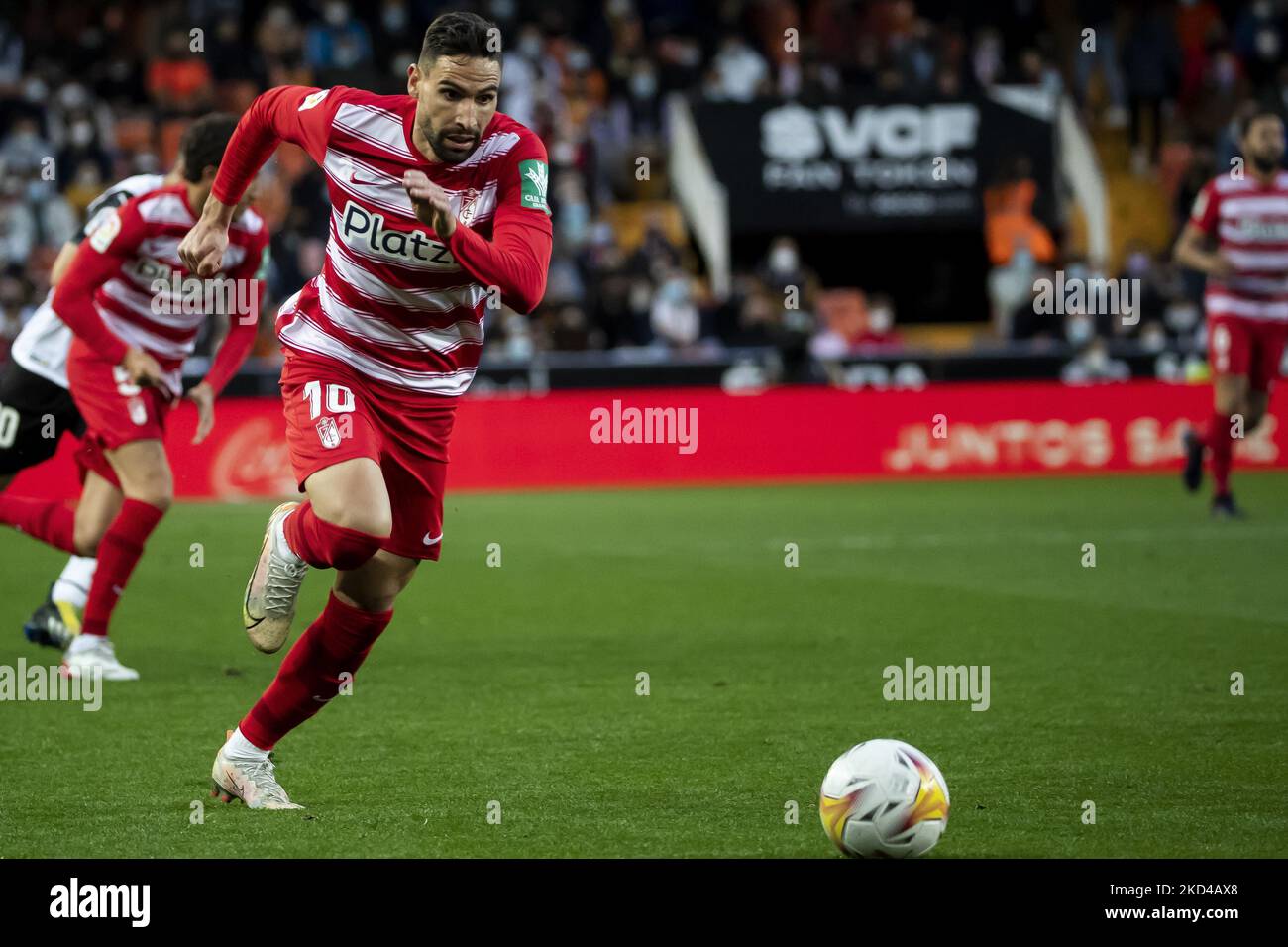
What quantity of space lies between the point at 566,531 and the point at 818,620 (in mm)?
4400

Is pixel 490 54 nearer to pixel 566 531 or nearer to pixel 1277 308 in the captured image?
pixel 566 531

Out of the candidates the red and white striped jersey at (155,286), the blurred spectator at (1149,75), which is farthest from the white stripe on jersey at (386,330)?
the blurred spectator at (1149,75)

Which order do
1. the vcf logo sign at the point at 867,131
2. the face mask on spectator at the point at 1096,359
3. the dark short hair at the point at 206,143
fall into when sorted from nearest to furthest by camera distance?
the dark short hair at the point at 206,143, the face mask on spectator at the point at 1096,359, the vcf logo sign at the point at 867,131

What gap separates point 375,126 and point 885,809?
7.61 ft

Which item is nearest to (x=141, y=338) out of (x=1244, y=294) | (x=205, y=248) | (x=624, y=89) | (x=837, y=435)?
(x=205, y=248)

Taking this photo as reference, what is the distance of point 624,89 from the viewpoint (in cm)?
2328

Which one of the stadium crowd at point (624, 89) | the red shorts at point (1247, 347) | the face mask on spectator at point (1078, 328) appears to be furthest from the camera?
the face mask on spectator at point (1078, 328)

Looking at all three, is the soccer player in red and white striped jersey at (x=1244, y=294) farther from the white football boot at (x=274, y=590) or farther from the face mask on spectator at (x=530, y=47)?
the face mask on spectator at (x=530, y=47)

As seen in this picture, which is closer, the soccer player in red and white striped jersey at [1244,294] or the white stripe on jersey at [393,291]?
the white stripe on jersey at [393,291]

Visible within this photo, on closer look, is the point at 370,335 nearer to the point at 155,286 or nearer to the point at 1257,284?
the point at 155,286

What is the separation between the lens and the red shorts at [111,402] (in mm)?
7820

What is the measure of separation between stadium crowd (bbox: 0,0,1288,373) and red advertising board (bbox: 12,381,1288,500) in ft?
6.82

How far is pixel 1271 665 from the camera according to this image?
7848 millimetres

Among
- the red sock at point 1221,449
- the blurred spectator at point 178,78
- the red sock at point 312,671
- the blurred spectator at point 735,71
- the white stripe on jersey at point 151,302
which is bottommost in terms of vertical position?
the red sock at point 312,671
